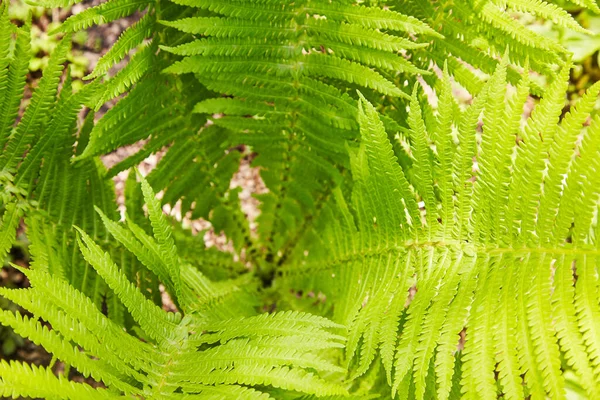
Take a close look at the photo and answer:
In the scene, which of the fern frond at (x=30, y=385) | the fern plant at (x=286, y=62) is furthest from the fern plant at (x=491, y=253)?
the fern frond at (x=30, y=385)

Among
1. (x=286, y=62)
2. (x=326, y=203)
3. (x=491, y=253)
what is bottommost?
(x=491, y=253)

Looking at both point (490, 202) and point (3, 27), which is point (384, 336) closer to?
point (490, 202)

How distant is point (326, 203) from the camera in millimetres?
1604

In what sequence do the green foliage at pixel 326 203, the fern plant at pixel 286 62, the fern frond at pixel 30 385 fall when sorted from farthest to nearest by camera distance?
the fern plant at pixel 286 62
the green foliage at pixel 326 203
the fern frond at pixel 30 385

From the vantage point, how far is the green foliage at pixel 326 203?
845 millimetres

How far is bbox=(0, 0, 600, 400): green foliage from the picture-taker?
2.77ft

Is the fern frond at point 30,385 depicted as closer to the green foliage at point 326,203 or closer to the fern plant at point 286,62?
the green foliage at point 326,203

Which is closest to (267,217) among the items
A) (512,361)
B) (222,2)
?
(222,2)

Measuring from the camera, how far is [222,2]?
3.73 ft

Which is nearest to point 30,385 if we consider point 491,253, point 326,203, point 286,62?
point 491,253

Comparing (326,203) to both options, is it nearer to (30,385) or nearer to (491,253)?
(491,253)

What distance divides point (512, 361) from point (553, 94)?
48 cm

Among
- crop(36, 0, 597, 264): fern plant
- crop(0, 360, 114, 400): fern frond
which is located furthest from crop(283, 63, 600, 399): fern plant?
crop(0, 360, 114, 400): fern frond

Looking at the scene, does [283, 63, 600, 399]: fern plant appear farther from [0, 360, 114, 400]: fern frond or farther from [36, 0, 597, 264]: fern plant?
[0, 360, 114, 400]: fern frond
